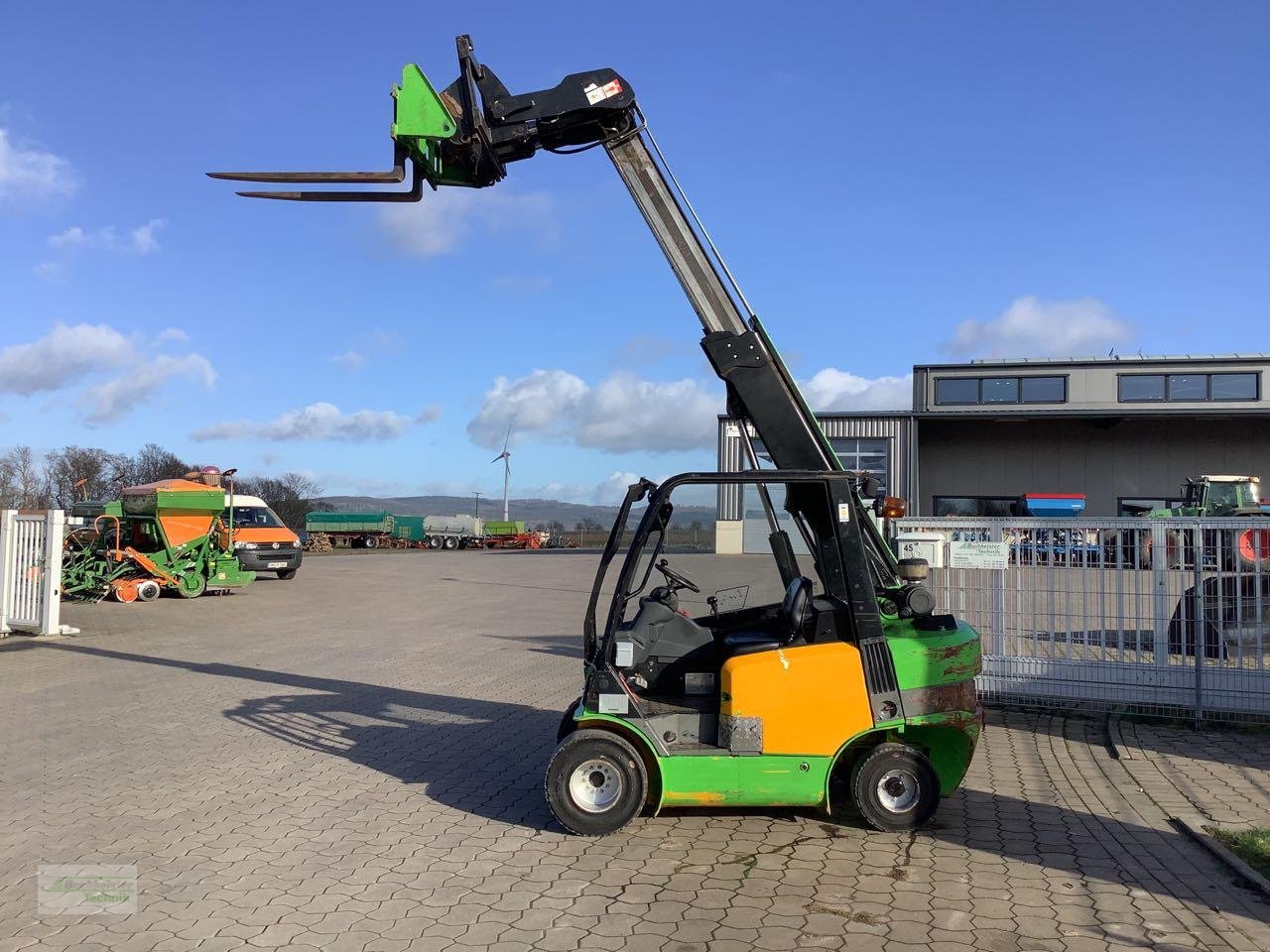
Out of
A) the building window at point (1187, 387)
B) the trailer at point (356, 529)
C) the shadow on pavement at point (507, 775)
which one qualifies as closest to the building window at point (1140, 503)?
the building window at point (1187, 387)

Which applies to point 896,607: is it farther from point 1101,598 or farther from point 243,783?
point 243,783

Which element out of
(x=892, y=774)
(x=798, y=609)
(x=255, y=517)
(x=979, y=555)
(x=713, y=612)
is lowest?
(x=892, y=774)

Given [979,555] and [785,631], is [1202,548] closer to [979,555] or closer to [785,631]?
[979,555]

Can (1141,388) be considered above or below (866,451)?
above

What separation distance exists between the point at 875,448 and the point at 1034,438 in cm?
623

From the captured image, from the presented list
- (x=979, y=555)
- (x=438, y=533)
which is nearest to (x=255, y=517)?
(x=979, y=555)

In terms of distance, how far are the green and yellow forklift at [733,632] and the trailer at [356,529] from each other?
2366 inches

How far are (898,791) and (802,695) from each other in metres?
0.82

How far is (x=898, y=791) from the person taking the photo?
5457mm

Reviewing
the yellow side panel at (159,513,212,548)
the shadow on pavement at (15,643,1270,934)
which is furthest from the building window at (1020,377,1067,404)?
the shadow on pavement at (15,643,1270,934)

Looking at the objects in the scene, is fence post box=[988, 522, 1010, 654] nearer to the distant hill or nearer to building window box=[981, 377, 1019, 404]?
the distant hill

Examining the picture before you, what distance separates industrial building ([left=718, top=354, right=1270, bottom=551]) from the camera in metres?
36.0

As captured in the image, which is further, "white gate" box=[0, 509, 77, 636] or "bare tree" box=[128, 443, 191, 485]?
"bare tree" box=[128, 443, 191, 485]

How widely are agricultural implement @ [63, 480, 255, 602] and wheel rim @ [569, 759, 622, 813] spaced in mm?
15539
